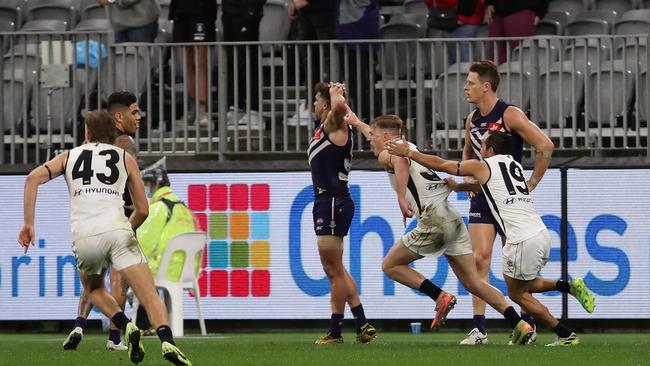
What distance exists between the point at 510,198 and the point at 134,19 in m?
7.55

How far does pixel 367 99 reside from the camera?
17625mm

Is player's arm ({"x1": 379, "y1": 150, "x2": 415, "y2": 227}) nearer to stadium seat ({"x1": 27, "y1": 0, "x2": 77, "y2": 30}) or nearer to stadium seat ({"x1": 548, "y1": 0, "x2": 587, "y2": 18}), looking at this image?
stadium seat ({"x1": 548, "y1": 0, "x2": 587, "y2": 18})

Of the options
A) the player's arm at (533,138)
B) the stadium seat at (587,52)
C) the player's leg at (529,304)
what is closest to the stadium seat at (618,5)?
the stadium seat at (587,52)

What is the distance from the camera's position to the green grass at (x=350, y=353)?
37.2ft

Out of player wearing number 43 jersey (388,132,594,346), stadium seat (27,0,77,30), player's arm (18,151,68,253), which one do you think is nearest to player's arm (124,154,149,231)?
player's arm (18,151,68,253)

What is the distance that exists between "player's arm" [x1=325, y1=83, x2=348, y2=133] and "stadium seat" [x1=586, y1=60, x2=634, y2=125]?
4155mm

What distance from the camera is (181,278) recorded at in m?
16.1

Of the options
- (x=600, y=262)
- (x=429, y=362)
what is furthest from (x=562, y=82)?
(x=429, y=362)

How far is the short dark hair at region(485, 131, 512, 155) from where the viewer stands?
13.0m

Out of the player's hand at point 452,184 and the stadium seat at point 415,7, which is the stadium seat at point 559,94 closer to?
the stadium seat at point 415,7

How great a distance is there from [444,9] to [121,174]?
811 cm

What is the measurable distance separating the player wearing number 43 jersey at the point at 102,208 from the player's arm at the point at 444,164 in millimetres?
2178

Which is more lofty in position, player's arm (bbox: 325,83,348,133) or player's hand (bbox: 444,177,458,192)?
player's arm (bbox: 325,83,348,133)

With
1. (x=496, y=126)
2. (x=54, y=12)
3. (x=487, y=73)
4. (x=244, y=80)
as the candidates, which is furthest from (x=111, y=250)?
(x=54, y=12)
